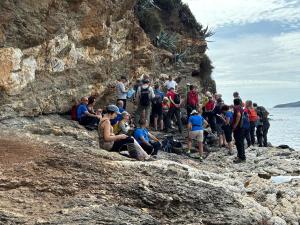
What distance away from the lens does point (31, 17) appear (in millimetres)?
13375

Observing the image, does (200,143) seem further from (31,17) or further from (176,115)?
(31,17)

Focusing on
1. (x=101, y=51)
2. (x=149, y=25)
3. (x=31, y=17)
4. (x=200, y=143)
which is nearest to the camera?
(x=31, y=17)

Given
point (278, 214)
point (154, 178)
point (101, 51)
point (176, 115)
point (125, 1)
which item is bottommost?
point (278, 214)

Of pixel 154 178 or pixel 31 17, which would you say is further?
pixel 31 17

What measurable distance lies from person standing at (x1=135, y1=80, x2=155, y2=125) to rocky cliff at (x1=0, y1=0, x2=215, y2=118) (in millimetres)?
1791

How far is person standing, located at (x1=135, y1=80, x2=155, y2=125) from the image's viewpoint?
15906 mm

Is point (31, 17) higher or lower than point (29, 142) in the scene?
higher

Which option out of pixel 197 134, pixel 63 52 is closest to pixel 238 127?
pixel 197 134

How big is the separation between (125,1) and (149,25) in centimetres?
596

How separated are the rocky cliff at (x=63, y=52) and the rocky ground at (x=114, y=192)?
362 centimetres

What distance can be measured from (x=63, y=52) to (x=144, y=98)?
3.10 metres

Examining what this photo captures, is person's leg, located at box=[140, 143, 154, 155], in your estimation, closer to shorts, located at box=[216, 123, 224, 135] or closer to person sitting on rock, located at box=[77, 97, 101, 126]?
person sitting on rock, located at box=[77, 97, 101, 126]

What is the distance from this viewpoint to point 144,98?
15977mm

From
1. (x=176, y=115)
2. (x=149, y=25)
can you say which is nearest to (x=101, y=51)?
(x=176, y=115)
